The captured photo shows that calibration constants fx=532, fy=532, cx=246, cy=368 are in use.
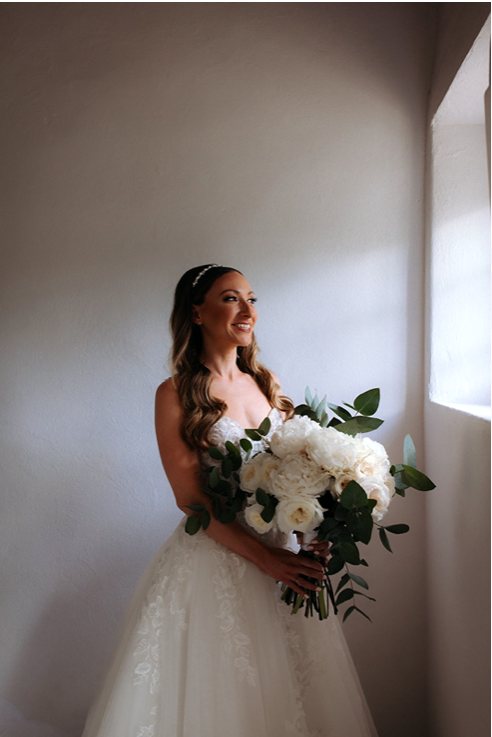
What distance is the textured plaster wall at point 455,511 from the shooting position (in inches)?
60.7

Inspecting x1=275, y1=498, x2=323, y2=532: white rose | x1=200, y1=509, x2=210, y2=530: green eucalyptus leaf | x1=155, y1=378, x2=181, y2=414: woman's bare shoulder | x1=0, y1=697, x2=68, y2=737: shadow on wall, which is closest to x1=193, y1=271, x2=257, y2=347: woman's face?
x1=155, y1=378, x2=181, y2=414: woman's bare shoulder

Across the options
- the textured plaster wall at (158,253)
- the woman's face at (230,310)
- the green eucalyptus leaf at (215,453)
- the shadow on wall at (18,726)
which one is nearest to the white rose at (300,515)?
the green eucalyptus leaf at (215,453)

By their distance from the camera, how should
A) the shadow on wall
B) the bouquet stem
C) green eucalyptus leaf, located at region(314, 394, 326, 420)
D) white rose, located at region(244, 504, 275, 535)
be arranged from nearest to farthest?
white rose, located at region(244, 504, 275, 535)
the bouquet stem
green eucalyptus leaf, located at region(314, 394, 326, 420)
the shadow on wall

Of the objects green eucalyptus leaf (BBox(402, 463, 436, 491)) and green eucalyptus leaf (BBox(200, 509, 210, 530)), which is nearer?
green eucalyptus leaf (BBox(402, 463, 436, 491))

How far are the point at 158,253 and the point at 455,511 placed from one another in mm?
1613

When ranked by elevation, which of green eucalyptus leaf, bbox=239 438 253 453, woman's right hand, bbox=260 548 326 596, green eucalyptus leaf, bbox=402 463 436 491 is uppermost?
green eucalyptus leaf, bbox=239 438 253 453

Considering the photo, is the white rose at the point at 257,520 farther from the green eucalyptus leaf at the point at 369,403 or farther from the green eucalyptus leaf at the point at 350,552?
the green eucalyptus leaf at the point at 369,403

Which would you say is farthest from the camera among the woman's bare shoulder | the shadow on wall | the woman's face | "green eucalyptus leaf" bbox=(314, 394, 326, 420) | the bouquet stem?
the shadow on wall

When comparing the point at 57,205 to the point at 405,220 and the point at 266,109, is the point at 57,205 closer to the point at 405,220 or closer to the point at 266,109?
the point at 266,109

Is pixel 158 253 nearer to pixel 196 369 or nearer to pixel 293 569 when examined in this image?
pixel 196 369

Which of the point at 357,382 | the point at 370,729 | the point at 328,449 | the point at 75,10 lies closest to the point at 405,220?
the point at 357,382

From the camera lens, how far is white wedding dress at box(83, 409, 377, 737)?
1.55m

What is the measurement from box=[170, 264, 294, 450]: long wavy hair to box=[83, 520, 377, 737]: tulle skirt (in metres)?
0.38

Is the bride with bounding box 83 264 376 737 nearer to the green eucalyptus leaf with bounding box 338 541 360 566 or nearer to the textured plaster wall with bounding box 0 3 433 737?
the green eucalyptus leaf with bounding box 338 541 360 566
